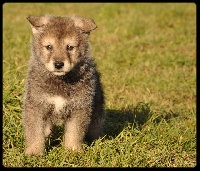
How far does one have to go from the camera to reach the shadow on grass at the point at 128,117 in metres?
6.43

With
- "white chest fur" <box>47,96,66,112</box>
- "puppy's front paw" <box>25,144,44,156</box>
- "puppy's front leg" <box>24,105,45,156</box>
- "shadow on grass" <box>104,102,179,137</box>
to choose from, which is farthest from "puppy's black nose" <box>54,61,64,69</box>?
"shadow on grass" <box>104,102,179,137</box>

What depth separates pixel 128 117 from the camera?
700cm

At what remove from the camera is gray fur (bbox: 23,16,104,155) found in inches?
200

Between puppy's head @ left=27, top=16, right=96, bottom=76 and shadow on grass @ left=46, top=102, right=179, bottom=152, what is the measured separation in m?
1.13

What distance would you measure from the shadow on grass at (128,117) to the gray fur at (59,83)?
2.08 feet

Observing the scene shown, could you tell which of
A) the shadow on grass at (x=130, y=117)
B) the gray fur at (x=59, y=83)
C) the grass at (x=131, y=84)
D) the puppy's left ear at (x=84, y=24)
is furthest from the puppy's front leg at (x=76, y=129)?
the shadow on grass at (x=130, y=117)

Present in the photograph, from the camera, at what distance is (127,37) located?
11.3 metres

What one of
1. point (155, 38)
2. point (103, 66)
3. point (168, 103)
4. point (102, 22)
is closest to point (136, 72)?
point (103, 66)

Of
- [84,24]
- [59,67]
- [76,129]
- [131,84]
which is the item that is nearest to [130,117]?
[131,84]

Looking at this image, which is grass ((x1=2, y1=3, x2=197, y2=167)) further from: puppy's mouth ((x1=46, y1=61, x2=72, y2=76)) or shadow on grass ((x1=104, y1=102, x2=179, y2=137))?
puppy's mouth ((x1=46, y1=61, x2=72, y2=76))

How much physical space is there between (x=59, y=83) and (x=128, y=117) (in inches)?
79.9

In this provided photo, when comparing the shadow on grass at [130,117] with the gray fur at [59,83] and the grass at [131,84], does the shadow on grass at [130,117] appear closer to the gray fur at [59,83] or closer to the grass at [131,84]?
the grass at [131,84]

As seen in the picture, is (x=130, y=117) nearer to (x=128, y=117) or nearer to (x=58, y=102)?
(x=128, y=117)

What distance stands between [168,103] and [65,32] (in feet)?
11.8
